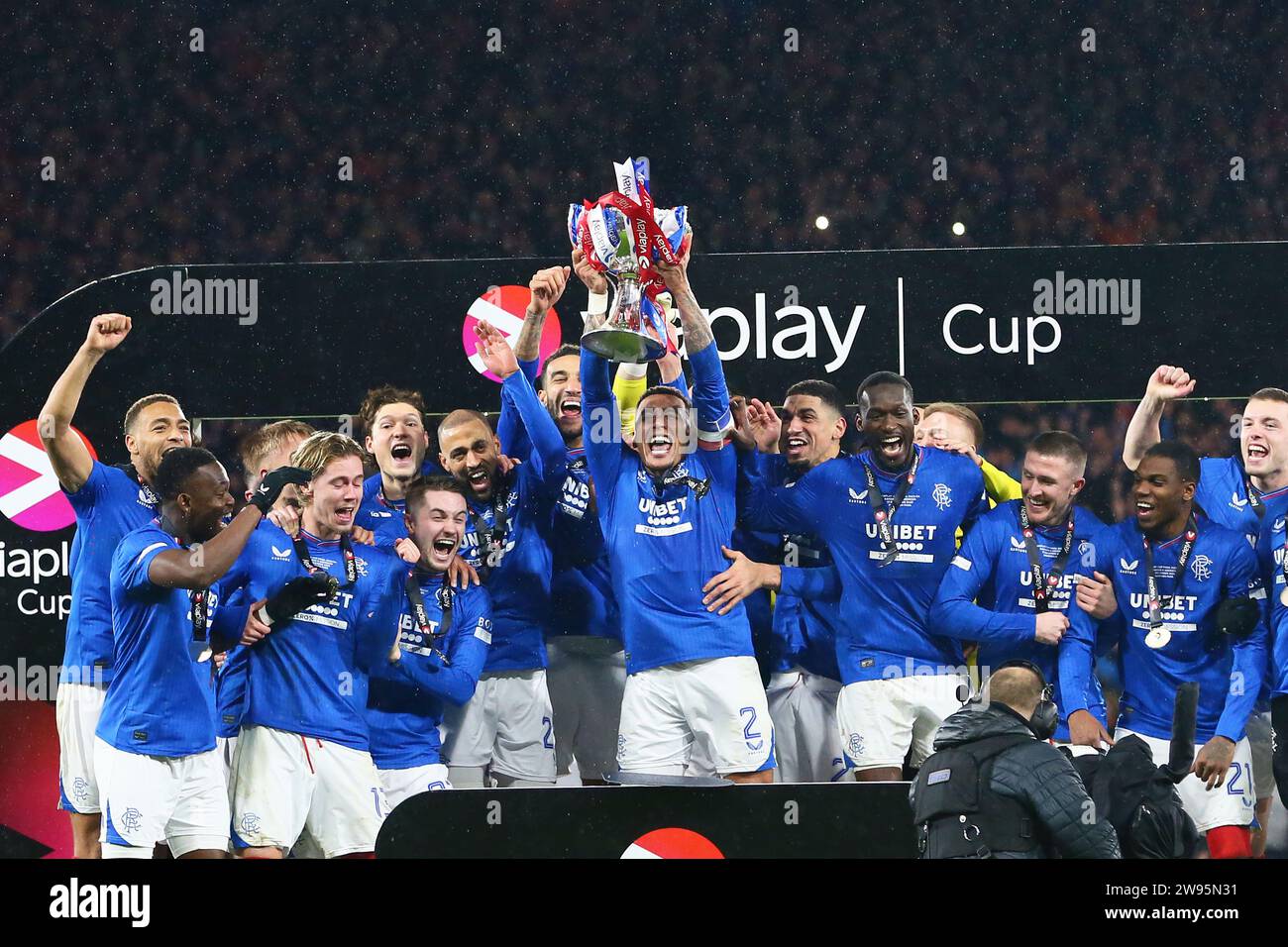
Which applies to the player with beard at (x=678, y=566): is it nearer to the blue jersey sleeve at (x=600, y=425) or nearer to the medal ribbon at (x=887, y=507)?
the blue jersey sleeve at (x=600, y=425)

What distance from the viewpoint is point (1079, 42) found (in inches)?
291

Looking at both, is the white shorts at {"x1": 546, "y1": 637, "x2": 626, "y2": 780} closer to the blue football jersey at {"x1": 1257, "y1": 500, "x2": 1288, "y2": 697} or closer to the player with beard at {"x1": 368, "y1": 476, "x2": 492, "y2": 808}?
the player with beard at {"x1": 368, "y1": 476, "x2": 492, "y2": 808}

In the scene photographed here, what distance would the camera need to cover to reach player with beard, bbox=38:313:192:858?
198 inches

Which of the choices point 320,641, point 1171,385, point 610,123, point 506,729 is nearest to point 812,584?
point 506,729

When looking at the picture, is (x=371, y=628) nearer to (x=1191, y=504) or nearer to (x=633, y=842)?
(x=633, y=842)

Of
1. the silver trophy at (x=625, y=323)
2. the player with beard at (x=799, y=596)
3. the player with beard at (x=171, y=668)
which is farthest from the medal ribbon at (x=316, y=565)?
the player with beard at (x=799, y=596)

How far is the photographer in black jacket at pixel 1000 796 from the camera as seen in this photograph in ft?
14.1

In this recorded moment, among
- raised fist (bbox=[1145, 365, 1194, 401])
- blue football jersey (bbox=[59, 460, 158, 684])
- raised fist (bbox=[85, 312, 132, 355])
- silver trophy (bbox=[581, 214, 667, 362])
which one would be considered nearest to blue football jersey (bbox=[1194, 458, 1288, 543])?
raised fist (bbox=[1145, 365, 1194, 401])

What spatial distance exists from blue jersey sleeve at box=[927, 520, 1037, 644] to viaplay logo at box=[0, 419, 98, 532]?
2.86 m

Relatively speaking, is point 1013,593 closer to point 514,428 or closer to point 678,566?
point 678,566

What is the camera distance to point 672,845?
16.1 ft

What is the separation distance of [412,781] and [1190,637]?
2.57 m
